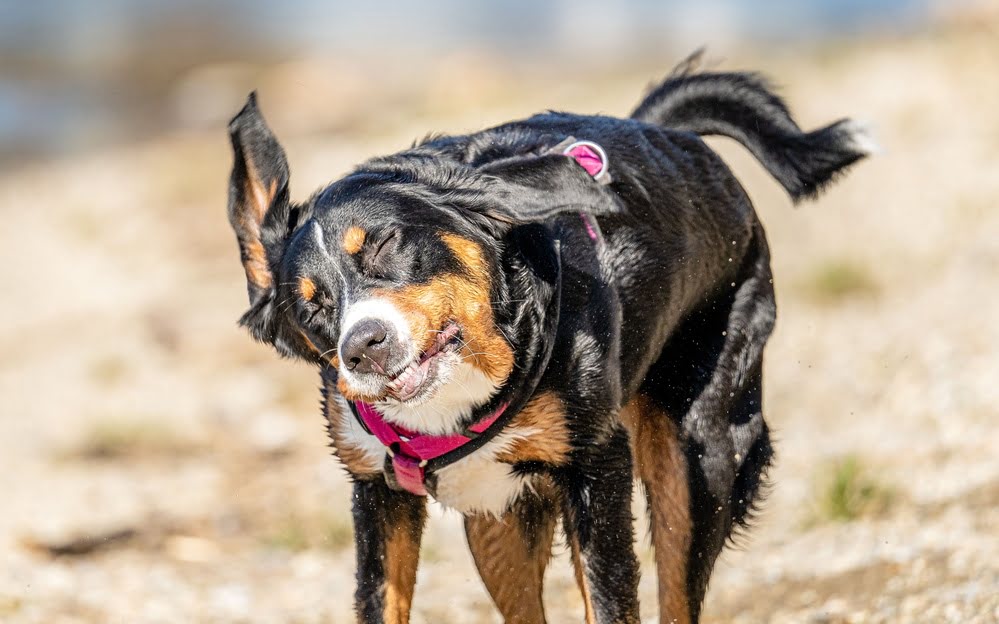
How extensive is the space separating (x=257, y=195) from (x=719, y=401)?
1548 mm

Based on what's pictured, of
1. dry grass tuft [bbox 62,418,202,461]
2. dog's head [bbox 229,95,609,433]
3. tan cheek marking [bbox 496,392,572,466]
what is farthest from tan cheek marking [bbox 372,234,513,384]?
dry grass tuft [bbox 62,418,202,461]

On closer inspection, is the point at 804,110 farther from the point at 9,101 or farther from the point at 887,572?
the point at 9,101

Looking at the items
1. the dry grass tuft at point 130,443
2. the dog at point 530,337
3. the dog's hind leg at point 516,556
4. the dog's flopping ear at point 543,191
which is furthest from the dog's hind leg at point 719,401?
the dry grass tuft at point 130,443

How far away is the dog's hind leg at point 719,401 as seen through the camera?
13.8 ft

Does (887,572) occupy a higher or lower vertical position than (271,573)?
lower

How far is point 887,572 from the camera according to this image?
505 centimetres

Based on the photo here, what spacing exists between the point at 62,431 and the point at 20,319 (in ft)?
11.0

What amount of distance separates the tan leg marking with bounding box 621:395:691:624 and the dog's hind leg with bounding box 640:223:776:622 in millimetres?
24

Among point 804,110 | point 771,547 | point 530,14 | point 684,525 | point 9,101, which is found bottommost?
point 684,525

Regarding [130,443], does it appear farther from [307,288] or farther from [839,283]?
[839,283]

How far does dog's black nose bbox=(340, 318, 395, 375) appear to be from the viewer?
3348mm

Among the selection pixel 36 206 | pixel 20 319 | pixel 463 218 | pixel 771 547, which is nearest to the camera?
pixel 463 218

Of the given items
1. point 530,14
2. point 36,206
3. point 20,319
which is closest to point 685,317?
point 20,319

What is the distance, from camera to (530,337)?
3645mm
